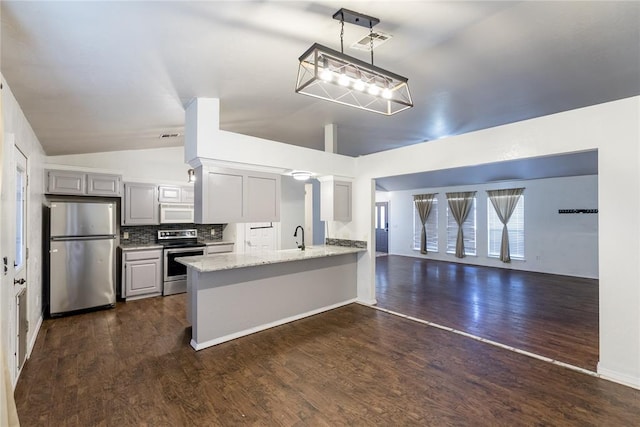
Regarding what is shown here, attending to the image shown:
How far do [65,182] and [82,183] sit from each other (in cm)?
20

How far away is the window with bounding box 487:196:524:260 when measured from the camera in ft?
25.8

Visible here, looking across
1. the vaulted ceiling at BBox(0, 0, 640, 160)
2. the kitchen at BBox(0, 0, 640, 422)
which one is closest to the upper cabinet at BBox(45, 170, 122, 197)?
the kitchen at BBox(0, 0, 640, 422)

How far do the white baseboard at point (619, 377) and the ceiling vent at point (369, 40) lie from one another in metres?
3.38

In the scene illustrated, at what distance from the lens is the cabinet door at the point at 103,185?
4.69m

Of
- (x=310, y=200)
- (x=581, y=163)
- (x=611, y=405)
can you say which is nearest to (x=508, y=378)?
(x=611, y=405)

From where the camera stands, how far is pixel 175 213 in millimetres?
5656

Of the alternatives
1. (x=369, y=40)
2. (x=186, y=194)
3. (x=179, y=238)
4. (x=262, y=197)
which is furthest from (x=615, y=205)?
(x=179, y=238)

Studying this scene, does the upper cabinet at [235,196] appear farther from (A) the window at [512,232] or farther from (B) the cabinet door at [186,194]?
(A) the window at [512,232]

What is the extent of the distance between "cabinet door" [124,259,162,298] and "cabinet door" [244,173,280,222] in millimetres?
2531

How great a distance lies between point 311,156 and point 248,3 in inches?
105

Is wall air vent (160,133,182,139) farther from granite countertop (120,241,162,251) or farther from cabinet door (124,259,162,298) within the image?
cabinet door (124,259,162,298)

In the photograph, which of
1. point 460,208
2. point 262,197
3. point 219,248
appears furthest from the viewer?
point 460,208

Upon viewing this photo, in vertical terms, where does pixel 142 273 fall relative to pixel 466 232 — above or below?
below

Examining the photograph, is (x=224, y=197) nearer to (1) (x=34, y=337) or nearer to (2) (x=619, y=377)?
(1) (x=34, y=337)
